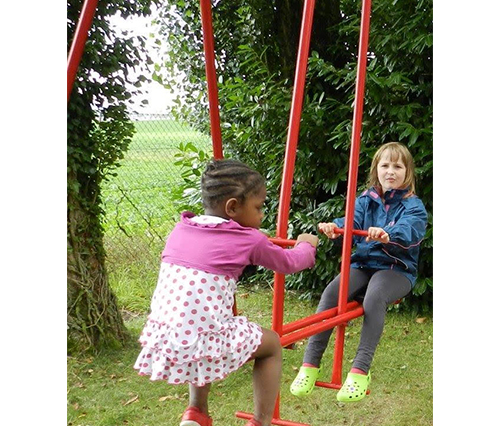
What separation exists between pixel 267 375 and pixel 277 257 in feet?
1.21

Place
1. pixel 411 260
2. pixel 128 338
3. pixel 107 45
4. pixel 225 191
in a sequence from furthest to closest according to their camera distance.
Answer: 1. pixel 128 338
2. pixel 107 45
3. pixel 411 260
4. pixel 225 191

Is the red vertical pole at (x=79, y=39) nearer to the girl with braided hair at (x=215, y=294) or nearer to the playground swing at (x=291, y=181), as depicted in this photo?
the playground swing at (x=291, y=181)

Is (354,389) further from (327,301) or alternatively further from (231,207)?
(231,207)

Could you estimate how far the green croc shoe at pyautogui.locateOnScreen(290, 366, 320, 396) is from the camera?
2926 millimetres

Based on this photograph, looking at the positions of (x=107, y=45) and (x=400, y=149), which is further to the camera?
(x=107, y=45)

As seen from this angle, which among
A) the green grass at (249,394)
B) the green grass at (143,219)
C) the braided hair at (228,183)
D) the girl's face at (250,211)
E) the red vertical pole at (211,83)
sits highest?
the red vertical pole at (211,83)

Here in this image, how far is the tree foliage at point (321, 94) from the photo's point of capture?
5.36m

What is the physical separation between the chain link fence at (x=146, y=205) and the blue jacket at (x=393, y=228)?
2.91 meters

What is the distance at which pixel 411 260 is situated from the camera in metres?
3.10

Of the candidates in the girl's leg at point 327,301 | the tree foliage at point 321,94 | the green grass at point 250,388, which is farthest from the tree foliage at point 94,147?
the girl's leg at point 327,301

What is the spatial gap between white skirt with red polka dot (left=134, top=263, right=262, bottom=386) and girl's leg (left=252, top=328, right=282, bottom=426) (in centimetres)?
6
